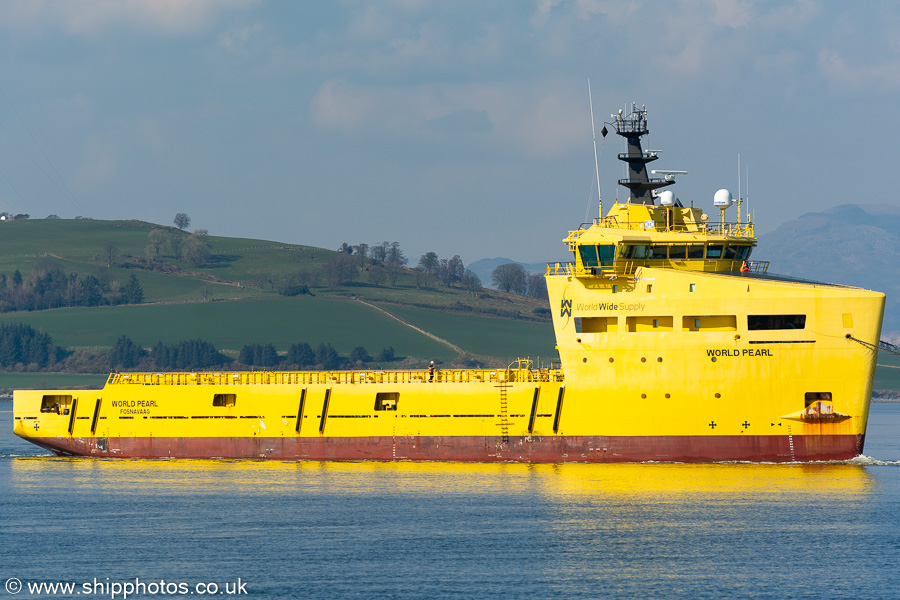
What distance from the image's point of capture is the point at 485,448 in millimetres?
46938

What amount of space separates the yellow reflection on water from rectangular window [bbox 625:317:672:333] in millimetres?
5227

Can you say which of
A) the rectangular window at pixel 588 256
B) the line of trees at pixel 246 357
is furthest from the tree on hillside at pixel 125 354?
the rectangular window at pixel 588 256

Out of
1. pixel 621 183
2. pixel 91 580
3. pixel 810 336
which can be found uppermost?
pixel 621 183

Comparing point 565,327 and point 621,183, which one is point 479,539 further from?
point 621,183

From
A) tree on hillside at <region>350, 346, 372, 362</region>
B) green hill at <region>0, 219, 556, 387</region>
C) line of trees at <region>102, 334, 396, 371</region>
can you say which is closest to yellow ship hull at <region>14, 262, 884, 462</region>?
green hill at <region>0, 219, 556, 387</region>

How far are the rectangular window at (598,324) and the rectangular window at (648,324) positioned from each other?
0.54 meters

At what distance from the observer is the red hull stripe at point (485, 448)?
43.4 m

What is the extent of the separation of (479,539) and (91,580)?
417 inches

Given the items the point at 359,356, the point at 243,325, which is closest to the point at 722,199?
the point at 359,356

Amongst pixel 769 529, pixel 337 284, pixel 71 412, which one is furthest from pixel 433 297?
pixel 769 529

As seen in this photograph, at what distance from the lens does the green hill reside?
6043 inches

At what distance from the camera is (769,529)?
33.8 meters

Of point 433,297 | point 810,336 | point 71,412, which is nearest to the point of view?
point 810,336

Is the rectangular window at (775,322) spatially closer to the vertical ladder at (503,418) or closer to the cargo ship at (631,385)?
the cargo ship at (631,385)
